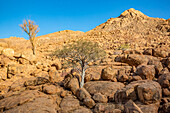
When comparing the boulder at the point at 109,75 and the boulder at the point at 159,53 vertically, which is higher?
the boulder at the point at 159,53

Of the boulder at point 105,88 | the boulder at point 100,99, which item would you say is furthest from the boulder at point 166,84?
the boulder at point 100,99

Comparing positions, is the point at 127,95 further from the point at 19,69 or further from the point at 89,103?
the point at 19,69

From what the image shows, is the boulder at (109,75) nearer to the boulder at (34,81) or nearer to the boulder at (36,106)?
the boulder at (36,106)

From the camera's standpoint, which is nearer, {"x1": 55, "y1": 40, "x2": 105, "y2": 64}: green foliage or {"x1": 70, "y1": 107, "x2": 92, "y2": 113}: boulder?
{"x1": 70, "y1": 107, "x2": 92, "y2": 113}: boulder

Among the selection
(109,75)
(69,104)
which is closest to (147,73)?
(109,75)

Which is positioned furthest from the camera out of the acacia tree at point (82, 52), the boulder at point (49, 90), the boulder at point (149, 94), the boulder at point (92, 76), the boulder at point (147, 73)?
the boulder at point (92, 76)

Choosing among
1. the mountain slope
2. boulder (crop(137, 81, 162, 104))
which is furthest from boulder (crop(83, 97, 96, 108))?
the mountain slope

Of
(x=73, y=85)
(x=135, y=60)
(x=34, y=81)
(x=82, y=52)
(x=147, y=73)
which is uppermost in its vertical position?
(x=82, y=52)

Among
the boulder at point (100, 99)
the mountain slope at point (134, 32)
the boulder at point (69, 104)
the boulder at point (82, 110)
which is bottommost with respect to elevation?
the boulder at point (82, 110)

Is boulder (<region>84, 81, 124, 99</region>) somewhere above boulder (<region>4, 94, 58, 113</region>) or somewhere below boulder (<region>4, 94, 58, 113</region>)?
above

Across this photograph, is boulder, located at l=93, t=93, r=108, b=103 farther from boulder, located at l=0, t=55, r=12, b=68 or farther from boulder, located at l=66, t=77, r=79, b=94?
boulder, located at l=0, t=55, r=12, b=68

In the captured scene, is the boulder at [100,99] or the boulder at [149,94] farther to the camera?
the boulder at [100,99]

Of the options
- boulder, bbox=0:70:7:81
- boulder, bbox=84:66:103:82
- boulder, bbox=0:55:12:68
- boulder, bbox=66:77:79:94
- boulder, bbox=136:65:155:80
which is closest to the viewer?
boulder, bbox=66:77:79:94

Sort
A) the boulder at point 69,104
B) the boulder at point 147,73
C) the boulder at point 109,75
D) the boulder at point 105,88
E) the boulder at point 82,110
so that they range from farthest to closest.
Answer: the boulder at point 109,75 → the boulder at point 147,73 → the boulder at point 105,88 → the boulder at point 69,104 → the boulder at point 82,110
